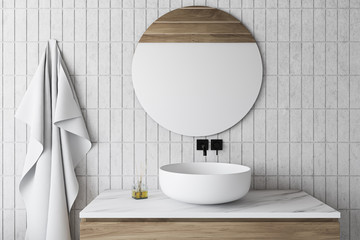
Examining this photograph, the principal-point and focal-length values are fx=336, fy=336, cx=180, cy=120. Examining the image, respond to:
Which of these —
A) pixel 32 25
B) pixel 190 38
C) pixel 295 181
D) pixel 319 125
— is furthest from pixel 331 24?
pixel 32 25

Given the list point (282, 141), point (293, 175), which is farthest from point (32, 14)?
point (293, 175)

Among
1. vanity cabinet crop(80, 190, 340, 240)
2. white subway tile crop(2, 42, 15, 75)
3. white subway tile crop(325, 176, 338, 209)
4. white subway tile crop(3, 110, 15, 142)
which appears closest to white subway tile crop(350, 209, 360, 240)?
white subway tile crop(325, 176, 338, 209)

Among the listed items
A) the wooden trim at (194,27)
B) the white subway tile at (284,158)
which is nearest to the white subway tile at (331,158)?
the white subway tile at (284,158)

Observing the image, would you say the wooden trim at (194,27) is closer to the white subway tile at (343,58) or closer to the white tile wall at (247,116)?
the white tile wall at (247,116)

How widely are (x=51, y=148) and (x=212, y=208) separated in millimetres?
979

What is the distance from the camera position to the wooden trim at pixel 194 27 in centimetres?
196

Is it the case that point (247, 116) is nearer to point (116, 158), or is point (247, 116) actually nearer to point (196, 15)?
point (196, 15)

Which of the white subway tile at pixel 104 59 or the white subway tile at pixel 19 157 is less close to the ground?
the white subway tile at pixel 104 59

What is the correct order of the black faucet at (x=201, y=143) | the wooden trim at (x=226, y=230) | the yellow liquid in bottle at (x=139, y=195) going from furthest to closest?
1. the black faucet at (x=201, y=143)
2. the yellow liquid in bottle at (x=139, y=195)
3. the wooden trim at (x=226, y=230)

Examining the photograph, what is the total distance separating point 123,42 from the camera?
78.2 inches

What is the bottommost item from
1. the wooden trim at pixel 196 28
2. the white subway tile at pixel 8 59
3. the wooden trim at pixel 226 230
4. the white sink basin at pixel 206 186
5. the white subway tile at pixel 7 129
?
the wooden trim at pixel 226 230

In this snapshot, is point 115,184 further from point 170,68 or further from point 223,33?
point 223,33

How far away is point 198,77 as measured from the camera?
6.43 feet

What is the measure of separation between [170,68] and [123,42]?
0.32 metres
